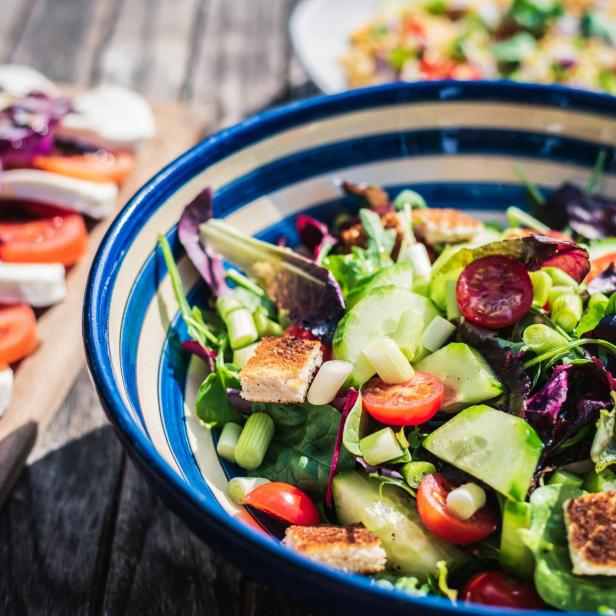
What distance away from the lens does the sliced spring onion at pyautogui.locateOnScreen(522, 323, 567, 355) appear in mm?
1913

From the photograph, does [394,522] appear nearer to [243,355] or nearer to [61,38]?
[243,355]

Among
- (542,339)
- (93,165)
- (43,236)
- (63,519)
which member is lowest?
(63,519)

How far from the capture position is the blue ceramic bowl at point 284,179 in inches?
74.5

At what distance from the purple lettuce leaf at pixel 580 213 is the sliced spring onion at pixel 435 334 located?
0.72 metres

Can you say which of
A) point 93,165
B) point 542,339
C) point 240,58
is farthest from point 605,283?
point 240,58

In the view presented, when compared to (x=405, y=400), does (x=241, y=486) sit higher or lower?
lower

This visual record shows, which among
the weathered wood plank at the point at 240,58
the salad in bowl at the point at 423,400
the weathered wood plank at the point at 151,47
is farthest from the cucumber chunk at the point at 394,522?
the weathered wood plank at the point at 151,47

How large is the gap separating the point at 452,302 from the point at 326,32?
242 centimetres

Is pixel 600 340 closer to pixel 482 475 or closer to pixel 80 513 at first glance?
pixel 482 475

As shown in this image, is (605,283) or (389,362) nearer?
(389,362)

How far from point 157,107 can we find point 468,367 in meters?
2.28

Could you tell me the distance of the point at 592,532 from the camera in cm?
156

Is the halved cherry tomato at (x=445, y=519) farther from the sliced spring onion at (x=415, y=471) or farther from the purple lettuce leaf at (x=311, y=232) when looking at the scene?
the purple lettuce leaf at (x=311, y=232)

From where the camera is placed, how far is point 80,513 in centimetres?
234
